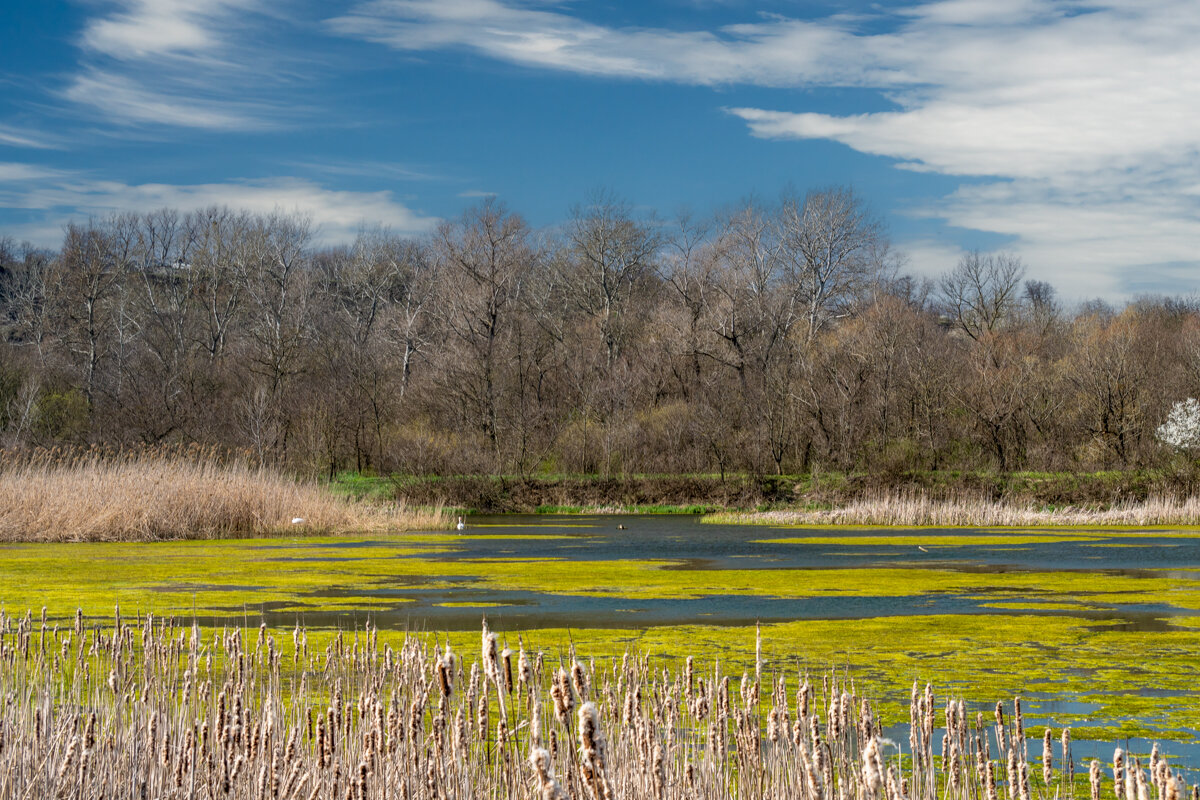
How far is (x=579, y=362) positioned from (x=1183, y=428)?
2545 cm

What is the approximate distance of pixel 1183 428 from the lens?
4147 centimetres

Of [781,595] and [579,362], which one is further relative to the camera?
[579,362]

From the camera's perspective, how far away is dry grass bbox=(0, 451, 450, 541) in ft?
78.1

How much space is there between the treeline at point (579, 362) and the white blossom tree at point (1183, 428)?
654 millimetres

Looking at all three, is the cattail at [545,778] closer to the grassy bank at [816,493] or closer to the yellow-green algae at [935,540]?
the yellow-green algae at [935,540]

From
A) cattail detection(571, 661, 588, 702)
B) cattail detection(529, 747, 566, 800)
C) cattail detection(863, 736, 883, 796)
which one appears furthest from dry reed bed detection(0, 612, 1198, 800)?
cattail detection(529, 747, 566, 800)

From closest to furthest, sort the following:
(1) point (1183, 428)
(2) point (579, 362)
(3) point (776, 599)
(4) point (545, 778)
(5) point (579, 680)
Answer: (4) point (545, 778), (5) point (579, 680), (3) point (776, 599), (1) point (1183, 428), (2) point (579, 362)

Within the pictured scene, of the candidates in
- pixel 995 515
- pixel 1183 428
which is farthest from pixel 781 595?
pixel 1183 428

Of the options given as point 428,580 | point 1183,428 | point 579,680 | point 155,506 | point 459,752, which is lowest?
point 428,580

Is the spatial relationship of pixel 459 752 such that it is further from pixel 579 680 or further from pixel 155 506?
pixel 155 506

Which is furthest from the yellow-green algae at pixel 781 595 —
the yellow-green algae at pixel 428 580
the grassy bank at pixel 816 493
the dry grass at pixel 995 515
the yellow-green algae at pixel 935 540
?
the grassy bank at pixel 816 493

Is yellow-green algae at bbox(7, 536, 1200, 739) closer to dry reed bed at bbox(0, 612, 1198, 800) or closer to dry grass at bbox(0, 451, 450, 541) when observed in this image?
dry reed bed at bbox(0, 612, 1198, 800)

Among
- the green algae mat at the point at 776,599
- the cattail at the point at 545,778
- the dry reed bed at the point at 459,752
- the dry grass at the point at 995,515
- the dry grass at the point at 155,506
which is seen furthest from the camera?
the dry grass at the point at 995,515

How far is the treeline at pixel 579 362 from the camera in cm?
4569
